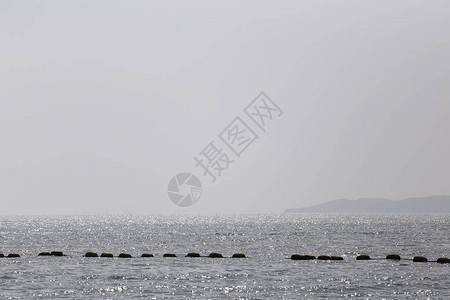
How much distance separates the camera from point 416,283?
70.8 m

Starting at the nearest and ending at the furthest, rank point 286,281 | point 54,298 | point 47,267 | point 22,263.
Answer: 1. point 54,298
2. point 286,281
3. point 47,267
4. point 22,263

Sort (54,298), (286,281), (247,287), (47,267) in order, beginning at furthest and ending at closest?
(47,267)
(286,281)
(247,287)
(54,298)

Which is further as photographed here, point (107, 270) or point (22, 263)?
point (22, 263)

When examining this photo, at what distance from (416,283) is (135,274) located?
1093 inches

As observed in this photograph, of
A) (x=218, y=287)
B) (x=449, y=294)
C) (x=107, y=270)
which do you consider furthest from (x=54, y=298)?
(x=449, y=294)

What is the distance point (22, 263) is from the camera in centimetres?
9156

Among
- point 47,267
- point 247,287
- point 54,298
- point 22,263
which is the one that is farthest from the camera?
point 22,263

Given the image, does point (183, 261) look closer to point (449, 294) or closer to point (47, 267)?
point (47, 267)

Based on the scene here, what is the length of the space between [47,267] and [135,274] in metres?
13.1

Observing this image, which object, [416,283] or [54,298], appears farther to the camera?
[416,283]

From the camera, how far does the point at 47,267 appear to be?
279ft

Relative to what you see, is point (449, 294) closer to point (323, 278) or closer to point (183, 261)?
point (323, 278)

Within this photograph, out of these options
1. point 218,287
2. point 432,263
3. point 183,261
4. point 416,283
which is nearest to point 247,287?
point 218,287

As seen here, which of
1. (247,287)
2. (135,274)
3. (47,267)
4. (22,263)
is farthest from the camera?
(22,263)
